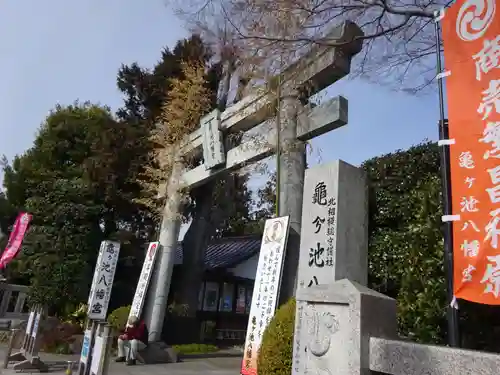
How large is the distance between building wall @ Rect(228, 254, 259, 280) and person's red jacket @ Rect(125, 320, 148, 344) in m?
7.25

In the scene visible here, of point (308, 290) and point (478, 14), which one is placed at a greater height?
point (478, 14)

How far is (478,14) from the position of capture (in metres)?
4.22

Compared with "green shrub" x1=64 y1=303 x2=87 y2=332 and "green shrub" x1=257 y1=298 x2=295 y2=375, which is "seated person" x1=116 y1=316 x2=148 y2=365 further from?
"green shrub" x1=257 y1=298 x2=295 y2=375

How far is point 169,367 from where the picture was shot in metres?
9.56

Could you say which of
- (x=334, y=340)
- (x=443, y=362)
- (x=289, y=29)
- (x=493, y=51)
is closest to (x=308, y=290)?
(x=334, y=340)

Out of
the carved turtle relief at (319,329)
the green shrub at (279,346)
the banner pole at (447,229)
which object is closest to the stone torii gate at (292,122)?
the green shrub at (279,346)

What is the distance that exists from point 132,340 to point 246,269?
860cm

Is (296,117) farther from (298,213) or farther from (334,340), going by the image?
(334,340)

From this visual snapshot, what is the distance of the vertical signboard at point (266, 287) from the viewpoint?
6.50 meters

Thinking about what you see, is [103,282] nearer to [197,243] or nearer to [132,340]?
[132,340]

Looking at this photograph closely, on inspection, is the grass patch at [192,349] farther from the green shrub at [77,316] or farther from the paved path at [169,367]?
the green shrub at [77,316]

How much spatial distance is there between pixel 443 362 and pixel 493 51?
2.90 m

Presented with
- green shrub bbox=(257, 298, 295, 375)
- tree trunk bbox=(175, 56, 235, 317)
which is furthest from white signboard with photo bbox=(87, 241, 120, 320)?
green shrub bbox=(257, 298, 295, 375)

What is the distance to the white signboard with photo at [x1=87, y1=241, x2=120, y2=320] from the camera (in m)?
10.9
